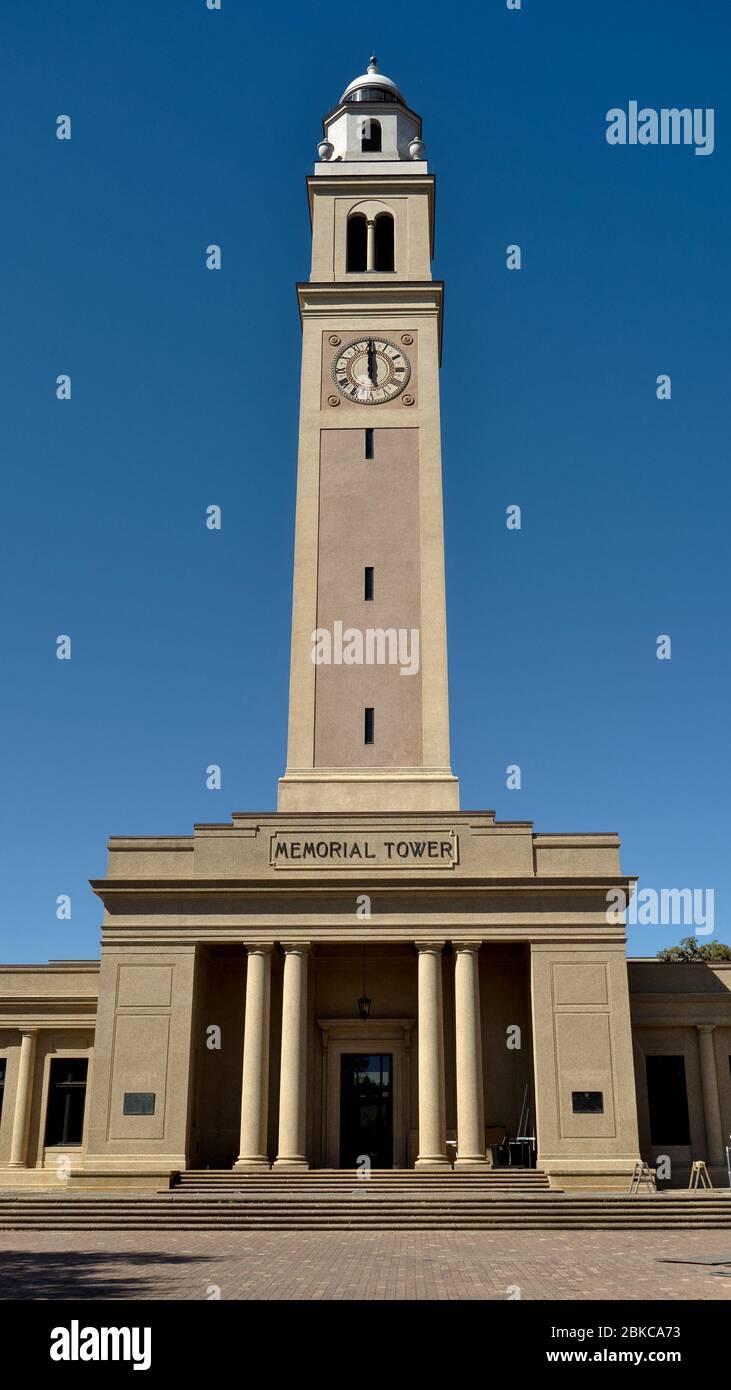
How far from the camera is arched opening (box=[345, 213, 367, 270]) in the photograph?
45.8 meters

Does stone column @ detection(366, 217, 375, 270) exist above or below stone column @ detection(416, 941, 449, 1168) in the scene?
above

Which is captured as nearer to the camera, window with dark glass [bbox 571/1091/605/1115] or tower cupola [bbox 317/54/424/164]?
window with dark glass [bbox 571/1091/605/1115]

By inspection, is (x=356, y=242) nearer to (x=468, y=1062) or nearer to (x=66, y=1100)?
(x=468, y=1062)

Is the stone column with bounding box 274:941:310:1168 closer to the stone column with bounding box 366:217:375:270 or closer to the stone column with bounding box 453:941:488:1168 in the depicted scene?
the stone column with bounding box 453:941:488:1168

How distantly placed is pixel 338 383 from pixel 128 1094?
25.4 metres

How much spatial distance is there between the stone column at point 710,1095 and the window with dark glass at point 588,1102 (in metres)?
5.32

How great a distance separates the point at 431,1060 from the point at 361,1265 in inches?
481

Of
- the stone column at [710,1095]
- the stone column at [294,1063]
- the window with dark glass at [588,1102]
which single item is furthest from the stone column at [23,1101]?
the stone column at [710,1095]

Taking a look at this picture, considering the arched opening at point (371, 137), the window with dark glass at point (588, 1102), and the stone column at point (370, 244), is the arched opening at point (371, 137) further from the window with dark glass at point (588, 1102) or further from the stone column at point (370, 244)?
the window with dark glass at point (588, 1102)

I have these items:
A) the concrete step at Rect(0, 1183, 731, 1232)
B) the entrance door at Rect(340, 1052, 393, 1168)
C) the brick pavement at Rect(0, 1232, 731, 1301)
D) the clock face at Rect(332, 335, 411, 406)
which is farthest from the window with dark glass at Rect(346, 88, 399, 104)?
the brick pavement at Rect(0, 1232, 731, 1301)

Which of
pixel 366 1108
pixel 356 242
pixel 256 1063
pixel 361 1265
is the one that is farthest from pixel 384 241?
pixel 361 1265

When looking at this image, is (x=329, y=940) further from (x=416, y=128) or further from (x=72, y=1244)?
(x=416, y=128)

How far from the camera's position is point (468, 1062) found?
103 feet

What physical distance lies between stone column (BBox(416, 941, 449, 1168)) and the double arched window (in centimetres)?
2712
